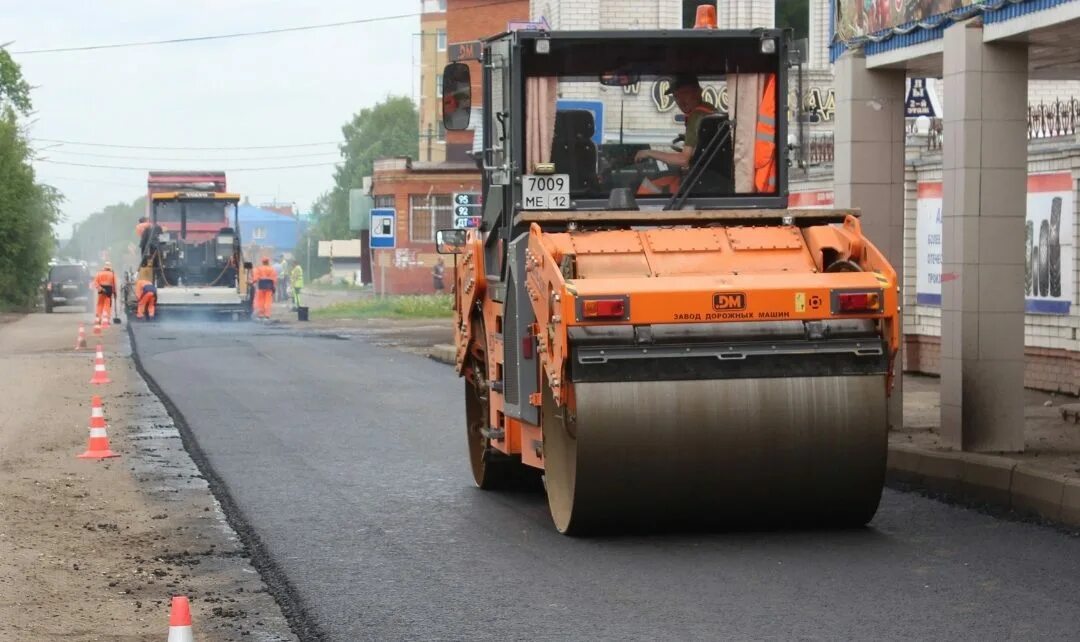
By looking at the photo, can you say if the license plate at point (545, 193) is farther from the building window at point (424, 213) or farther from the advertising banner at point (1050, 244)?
the building window at point (424, 213)

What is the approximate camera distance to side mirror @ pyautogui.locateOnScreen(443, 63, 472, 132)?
35.0ft

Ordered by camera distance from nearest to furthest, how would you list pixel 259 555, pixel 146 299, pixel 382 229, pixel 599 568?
pixel 599 568, pixel 259 555, pixel 382 229, pixel 146 299

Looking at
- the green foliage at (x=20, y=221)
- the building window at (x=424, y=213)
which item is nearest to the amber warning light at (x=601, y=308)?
the green foliage at (x=20, y=221)

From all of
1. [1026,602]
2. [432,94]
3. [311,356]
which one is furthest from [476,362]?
[432,94]

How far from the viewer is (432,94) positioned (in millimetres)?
105312

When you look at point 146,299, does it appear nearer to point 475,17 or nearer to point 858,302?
point 475,17

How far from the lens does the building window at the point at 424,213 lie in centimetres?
6694

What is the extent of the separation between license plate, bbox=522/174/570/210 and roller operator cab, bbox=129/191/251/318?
32.7 m

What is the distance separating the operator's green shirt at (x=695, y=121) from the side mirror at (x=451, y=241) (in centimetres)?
188

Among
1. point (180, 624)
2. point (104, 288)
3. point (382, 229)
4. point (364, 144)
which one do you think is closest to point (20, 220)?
point (104, 288)

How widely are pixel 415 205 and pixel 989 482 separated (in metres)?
56.7

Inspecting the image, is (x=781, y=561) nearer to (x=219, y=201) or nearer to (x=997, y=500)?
(x=997, y=500)

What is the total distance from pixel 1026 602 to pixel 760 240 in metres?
2.71

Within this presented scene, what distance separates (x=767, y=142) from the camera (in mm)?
10922
